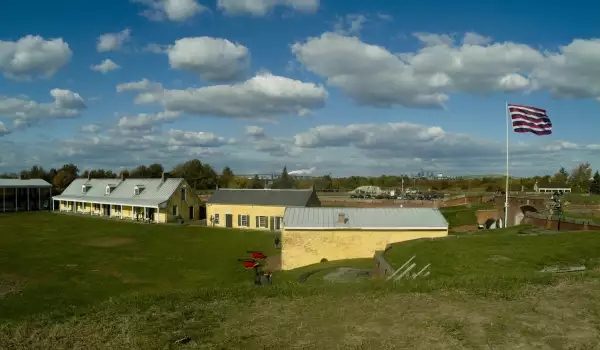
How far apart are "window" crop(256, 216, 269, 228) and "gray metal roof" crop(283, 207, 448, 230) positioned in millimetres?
16230

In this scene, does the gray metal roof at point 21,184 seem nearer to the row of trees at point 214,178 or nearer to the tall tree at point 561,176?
the row of trees at point 214,178

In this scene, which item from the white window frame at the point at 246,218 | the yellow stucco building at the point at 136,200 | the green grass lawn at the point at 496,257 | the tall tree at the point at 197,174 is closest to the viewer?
the green grass lawn at the point at 496,257

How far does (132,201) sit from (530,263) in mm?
46981

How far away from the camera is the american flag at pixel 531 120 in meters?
27.1

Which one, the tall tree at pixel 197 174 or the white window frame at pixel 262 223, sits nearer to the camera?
the white window frame at pixel 262 223

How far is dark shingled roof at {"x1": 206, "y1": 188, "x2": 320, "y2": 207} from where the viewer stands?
143 feet

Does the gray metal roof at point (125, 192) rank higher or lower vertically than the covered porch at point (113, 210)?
higher

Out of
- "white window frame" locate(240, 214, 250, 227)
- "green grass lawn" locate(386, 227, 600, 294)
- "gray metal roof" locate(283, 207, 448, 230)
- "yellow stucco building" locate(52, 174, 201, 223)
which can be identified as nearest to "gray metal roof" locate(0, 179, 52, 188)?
"yellow stucco building" locate(52, 174, 201, 223)

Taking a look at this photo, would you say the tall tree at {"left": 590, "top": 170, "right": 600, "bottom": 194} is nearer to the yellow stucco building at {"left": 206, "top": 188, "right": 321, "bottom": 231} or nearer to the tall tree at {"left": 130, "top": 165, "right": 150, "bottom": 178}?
the yellow stucco building at {"left": 206, "top": 188, "right": 321, "bottom": 231}

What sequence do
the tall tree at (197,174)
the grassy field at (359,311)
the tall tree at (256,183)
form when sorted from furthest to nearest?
the tall tree at (197,174), the tall tree at (256,183), the grassy field at (359,311)

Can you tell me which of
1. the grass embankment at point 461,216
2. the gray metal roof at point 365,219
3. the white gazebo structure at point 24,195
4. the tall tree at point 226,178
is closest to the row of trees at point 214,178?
the tall tree at point 226,178

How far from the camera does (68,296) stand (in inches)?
763

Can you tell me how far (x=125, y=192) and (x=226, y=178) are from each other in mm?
58269

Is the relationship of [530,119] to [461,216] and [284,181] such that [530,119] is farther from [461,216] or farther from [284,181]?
[284,181]
